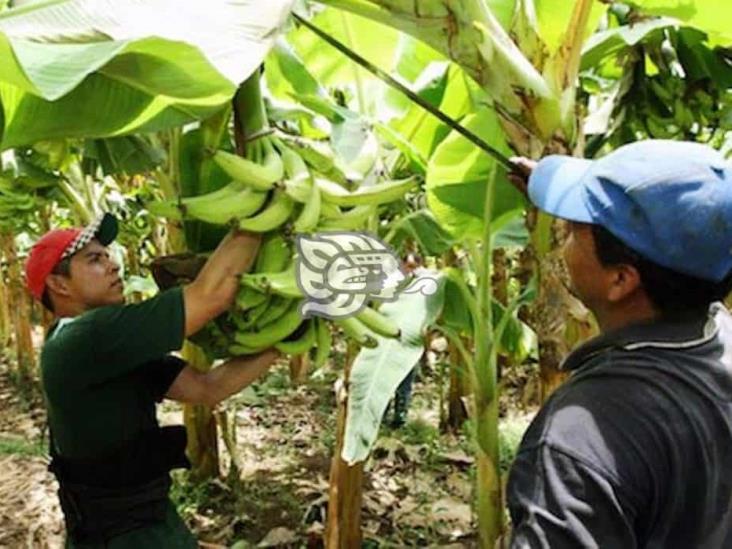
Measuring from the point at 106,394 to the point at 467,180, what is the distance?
0.84 m

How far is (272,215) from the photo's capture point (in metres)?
1.01

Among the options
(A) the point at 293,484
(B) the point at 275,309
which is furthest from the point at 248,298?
(A) the point at 293,484

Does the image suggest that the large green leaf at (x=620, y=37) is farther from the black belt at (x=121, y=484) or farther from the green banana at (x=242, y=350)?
the black belt at (x=121, y=484)

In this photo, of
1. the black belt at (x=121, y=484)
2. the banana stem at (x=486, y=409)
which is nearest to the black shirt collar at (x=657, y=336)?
the black belt at (x=121, y=484)

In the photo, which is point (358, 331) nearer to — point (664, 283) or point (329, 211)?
point (329, 211)

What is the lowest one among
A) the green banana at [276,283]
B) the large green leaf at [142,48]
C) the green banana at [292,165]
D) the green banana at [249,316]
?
the green banana at [249,316]

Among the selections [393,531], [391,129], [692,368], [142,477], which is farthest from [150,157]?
[393,531]

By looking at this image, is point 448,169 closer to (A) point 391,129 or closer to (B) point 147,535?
(A) point 391,129

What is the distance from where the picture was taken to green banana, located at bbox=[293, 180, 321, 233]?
1.00 m

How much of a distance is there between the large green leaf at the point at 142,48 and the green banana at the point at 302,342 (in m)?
0.34

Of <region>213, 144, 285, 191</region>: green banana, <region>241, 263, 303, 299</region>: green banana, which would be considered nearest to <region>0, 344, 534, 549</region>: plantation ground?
<region>241, 263, 303, 299</region>: green banana

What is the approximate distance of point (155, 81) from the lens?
86cm

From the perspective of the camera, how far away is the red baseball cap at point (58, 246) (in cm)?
148

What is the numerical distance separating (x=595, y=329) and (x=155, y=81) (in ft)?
2.64
